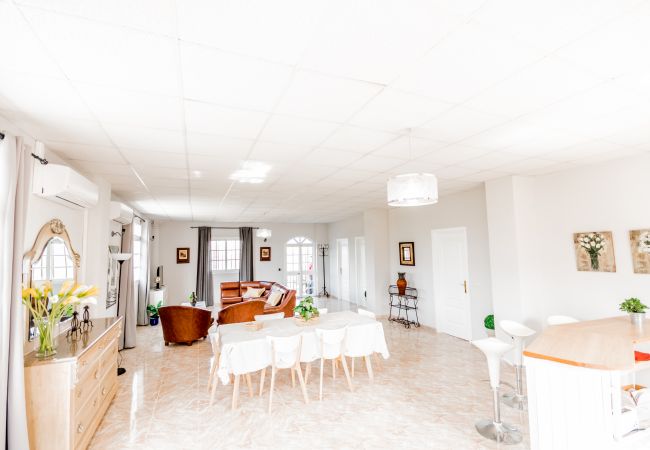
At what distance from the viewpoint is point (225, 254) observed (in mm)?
10305

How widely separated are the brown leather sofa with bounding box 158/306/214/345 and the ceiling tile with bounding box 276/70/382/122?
15.0 feet

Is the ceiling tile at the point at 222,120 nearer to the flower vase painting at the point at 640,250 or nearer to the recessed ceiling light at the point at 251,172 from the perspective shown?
the recessed ceiling light at the point at 251,172

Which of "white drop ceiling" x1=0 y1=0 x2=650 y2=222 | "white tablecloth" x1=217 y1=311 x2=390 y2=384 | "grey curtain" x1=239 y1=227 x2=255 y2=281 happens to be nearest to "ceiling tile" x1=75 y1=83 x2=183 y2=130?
"white drop ceiling" x1=0 y1=0 x2=650 y2=222

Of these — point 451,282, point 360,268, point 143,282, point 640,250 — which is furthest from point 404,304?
point 143,282

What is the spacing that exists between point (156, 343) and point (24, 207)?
4.29m

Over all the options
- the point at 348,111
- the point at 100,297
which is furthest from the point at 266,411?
the point at 348,111

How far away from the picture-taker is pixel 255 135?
9.08ft

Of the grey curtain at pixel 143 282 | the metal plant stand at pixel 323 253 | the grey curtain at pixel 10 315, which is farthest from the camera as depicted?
the metal plant stand at pixel 323 253

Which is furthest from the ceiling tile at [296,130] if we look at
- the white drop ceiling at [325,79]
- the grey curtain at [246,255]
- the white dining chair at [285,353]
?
the grey curtain at [246,255]

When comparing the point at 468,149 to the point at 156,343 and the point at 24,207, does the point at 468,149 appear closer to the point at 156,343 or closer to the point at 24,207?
the point at 24,207

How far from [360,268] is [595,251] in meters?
5.87

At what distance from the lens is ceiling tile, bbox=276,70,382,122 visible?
1898mm

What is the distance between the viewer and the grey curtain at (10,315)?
2.07 meters

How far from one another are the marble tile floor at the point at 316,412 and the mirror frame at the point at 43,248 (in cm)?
140
